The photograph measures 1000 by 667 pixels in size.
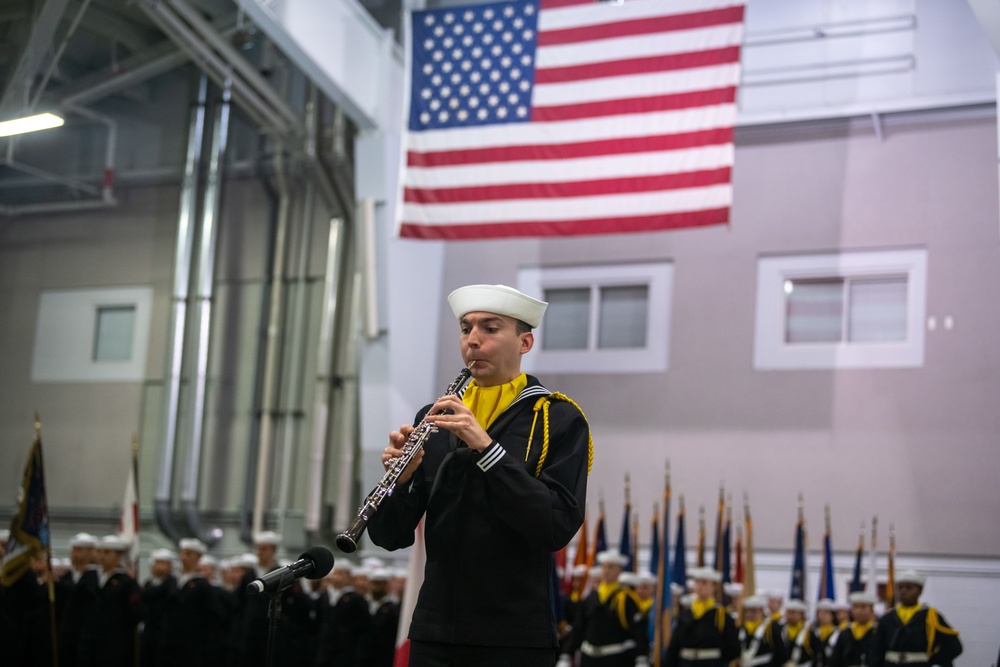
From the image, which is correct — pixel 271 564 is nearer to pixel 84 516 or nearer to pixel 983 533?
pixel 84 516

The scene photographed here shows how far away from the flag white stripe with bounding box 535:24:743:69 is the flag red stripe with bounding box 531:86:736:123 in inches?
14.5

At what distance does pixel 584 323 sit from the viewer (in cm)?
1207

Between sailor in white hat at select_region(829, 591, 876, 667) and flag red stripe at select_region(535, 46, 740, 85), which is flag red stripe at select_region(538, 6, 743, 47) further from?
sailor in white hat at select_region(829, 591, 876, 667)

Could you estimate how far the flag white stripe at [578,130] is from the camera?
28.5 feet

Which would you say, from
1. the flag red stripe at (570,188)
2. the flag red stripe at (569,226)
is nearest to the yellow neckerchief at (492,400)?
the flag red stripe at (569,226)

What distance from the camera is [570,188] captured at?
9.04m

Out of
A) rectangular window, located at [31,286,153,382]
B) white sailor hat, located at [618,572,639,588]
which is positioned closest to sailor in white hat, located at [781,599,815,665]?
white sailor hat, located at [618,572,639,588]

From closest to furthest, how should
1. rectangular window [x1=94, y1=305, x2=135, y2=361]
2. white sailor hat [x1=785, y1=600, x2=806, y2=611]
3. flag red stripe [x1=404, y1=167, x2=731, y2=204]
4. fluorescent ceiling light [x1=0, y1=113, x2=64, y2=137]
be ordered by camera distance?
fluorescent ceiling light [x1=0, y1=113, x2=64, y2=137] < flag red stripe [x1=404, y1=167, x2=731, y2=204] < white sailor hat [x1=785, y1=600, x2=806, y2=611] < rectangular window [x1=94, y1=305, x2=135, y2=361]

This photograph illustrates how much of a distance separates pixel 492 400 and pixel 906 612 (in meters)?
6.97

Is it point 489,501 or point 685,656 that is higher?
point 489,501

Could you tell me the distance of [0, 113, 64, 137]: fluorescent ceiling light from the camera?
24.8 ft

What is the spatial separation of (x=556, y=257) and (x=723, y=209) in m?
3.91

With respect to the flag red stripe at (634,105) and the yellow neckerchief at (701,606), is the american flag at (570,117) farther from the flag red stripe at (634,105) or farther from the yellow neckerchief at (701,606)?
the yellow neckerchief at (701,606)

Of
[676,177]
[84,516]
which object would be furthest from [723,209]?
[84,516]
